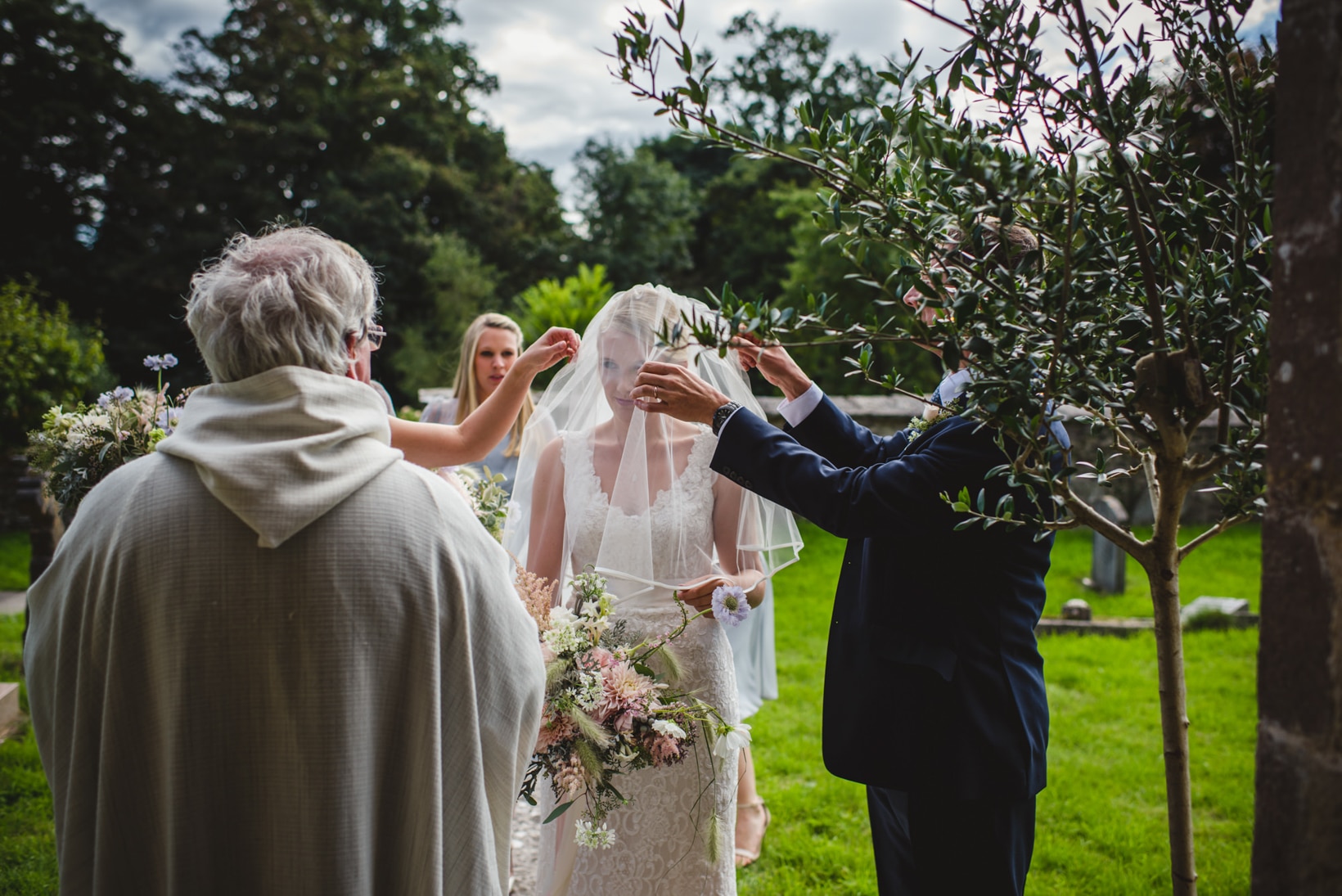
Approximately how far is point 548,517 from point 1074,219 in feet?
7.12

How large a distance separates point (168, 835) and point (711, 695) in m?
1.83

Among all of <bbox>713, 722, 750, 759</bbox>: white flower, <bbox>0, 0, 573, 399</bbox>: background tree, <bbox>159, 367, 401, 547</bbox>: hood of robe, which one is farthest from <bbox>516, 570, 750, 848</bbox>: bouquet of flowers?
<bbox>0, 0, 573, 399</bbox>: background tree

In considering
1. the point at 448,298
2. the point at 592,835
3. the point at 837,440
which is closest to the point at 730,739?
the point at 592,835

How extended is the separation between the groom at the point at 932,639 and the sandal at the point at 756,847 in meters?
1.76

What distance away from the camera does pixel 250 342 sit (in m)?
1.62

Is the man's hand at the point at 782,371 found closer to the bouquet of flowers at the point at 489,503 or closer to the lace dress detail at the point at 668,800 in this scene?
the lace dress detail at the point at 668,800

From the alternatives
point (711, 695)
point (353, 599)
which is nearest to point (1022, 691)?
point (711, 695)

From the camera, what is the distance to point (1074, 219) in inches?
62.6

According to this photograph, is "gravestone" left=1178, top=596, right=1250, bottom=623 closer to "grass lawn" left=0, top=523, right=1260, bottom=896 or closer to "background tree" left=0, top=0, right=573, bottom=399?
"grass lawn" left=0, top=523, right=1260, bottom=896

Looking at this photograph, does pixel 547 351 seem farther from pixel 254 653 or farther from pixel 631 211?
pixel 631 211

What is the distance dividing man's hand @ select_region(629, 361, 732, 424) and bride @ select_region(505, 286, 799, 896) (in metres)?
0.62

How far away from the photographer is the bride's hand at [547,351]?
2.89 meters

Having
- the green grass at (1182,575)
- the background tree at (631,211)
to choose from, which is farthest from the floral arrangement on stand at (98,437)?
the background tree at (631,211)

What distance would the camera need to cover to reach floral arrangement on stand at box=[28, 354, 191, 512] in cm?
293
